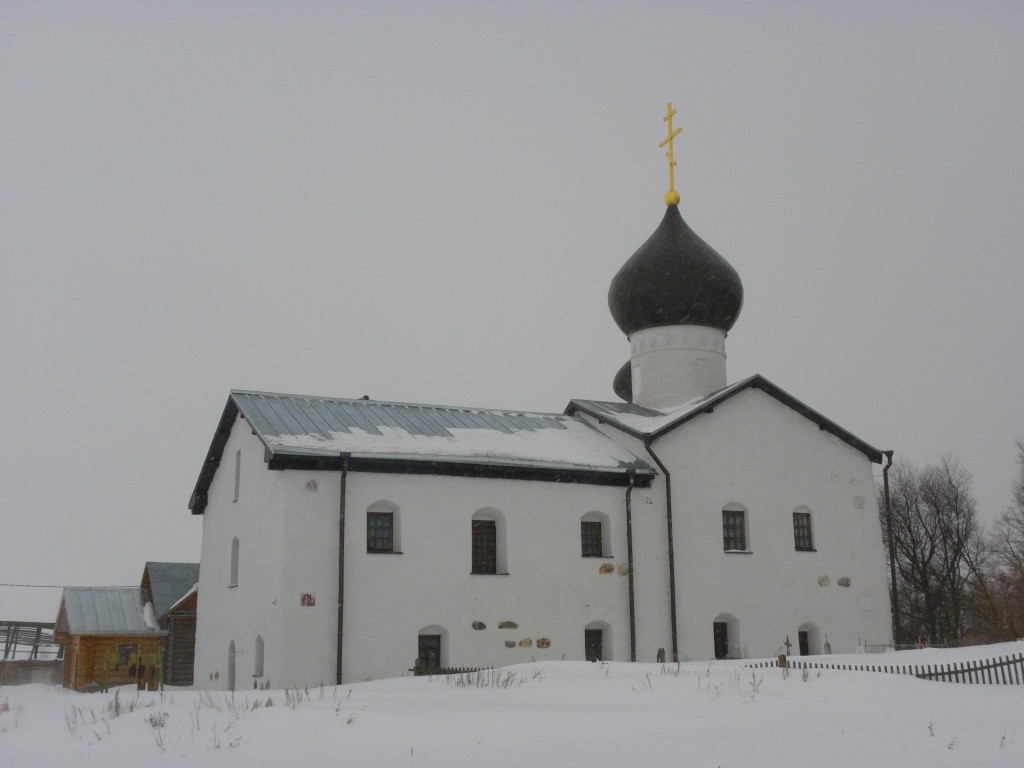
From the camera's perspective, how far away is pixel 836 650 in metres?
23.8

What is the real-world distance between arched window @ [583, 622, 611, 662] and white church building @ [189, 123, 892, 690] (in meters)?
0.05

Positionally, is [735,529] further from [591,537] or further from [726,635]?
[591,537]

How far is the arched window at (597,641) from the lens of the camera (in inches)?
857

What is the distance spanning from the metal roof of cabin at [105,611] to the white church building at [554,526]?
6.87 meters

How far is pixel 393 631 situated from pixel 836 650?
33.9 feet

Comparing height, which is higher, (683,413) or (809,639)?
(683,413)

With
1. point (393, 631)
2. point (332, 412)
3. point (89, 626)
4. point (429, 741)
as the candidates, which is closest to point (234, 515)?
point (332, 412)

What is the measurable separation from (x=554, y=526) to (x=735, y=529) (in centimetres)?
472

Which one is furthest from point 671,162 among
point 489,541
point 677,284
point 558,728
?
point 558,728

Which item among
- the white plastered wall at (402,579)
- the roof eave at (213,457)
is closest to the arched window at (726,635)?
the white plastered wall at (402,579)

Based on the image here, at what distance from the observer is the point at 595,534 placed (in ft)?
74.6

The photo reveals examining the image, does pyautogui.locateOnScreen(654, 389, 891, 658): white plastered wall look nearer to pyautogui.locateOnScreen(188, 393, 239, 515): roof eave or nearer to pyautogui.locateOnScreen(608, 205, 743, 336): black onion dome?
pyautogui.locateOnScreen(608, 205, 743, 336): black onion dome

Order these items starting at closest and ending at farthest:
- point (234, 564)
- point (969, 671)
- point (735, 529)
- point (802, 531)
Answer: point (969, 671)
point (234, 564)
point (735, 529)
point (802, 531)

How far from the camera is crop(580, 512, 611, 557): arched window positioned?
22.5 meters
